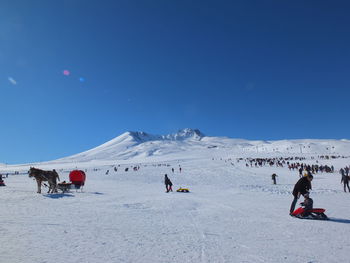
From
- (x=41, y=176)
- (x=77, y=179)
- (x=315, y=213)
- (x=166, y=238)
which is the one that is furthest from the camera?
(x=77, y=179)

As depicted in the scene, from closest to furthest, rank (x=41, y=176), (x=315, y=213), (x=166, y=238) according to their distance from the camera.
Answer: (x=166, y=238), (x=315, y=213), (x=41, y=176)

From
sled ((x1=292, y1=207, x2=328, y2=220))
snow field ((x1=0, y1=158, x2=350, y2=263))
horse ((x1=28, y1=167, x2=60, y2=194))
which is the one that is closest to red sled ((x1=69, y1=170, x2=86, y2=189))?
horse ((x1=28, y1=167, x2=60, y2=194))

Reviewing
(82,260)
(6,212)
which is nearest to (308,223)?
(82,260)

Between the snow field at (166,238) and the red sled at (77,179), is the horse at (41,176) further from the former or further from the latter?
the snow field at (166,238)

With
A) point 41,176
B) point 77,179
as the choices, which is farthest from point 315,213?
point 77,179

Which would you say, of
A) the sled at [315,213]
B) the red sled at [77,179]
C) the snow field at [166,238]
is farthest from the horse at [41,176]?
the sled at [315,213]

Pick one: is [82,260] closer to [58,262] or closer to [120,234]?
[58,262]

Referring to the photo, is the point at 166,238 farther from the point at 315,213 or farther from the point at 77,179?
the point at 77,179

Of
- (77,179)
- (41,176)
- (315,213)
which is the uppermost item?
(41,176)

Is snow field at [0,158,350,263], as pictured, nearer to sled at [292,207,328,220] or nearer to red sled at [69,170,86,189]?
sled at [292,207,328,220]

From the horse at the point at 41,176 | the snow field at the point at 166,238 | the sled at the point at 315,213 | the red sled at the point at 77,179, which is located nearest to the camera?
the snow field at the point at 166,238

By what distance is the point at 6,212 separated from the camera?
26.6ft

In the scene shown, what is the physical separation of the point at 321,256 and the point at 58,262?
15.5ft

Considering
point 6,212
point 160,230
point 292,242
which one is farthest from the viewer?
point 6,212
